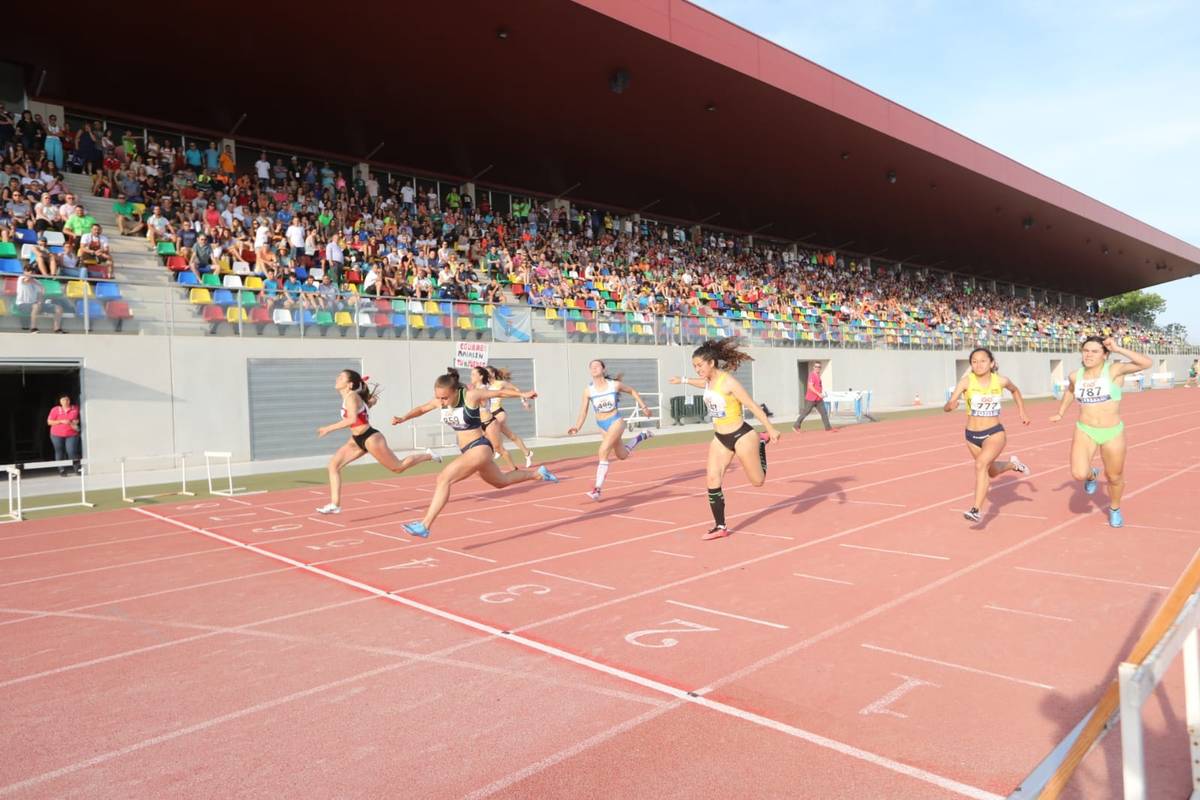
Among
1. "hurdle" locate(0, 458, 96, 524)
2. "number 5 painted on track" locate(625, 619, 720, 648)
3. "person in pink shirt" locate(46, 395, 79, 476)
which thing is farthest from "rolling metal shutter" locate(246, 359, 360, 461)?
"number 5 painted on track" locate(625, 619, 720, 648)

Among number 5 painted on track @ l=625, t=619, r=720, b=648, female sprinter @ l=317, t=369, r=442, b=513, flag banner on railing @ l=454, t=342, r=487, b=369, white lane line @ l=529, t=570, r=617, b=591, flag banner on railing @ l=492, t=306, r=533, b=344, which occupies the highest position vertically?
flag banner on railing @ l=492, t=306, r=533, b=344

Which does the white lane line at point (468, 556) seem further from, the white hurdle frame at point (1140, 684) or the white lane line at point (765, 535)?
the white hurdle frame at point (1140, 684)

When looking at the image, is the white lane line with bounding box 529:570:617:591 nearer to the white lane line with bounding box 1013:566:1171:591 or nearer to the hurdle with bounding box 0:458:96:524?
the white lane line with bounding box 1013:566:1171:591

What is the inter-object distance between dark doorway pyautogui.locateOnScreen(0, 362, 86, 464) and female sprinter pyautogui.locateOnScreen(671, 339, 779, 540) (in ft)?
53.6

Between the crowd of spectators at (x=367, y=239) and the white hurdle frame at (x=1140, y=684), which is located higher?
the crowd of spectators at (x=367, y=239)

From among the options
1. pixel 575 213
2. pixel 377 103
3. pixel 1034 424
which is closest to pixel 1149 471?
Answer: pixel 1034 424

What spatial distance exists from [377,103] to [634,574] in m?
23.3

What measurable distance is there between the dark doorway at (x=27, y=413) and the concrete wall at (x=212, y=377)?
254 cm

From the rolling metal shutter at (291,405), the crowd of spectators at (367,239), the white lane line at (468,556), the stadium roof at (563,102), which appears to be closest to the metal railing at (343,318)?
the crowd of spectators at (367,239)

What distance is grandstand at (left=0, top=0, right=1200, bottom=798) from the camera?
57.9ft

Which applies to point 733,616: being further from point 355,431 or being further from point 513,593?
point 355,431

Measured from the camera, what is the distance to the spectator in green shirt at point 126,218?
20.7 metres

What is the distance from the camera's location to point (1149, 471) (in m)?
13.5

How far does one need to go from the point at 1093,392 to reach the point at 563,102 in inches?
862
